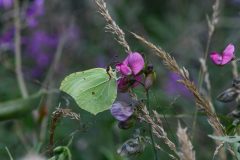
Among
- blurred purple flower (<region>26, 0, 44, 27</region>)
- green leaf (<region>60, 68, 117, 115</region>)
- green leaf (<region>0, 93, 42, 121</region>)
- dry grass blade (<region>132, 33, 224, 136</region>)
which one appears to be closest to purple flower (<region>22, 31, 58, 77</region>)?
blurred purple flower (<region>26, 0, 44, 27</region>)

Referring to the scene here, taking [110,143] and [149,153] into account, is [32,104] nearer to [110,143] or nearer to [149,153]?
[110,143]

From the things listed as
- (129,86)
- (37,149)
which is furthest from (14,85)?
(129,86)

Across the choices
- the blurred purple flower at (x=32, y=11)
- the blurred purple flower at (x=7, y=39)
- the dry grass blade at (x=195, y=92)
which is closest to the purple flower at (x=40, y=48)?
the blurred purple flower at (x=7, y=39)

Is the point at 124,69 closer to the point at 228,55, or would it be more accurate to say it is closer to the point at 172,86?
the point at 228,55

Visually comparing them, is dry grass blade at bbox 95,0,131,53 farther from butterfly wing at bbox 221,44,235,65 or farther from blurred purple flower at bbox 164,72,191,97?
blurred purple flower at bbox 164,72,191,97

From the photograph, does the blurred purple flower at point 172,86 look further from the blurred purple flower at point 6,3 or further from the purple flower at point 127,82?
the purple flower at point 127,82
